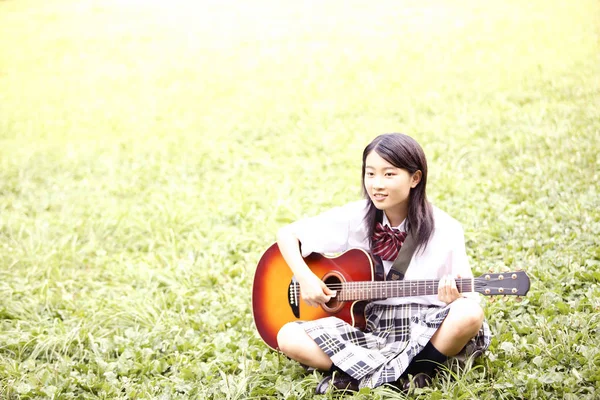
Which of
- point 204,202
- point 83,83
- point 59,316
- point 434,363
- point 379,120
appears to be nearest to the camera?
point 434,363

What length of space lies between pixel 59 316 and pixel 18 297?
0.45 m

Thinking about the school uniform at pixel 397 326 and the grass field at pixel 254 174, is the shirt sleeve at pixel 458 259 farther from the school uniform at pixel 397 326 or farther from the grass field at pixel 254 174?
the grass field at pixel 254 174

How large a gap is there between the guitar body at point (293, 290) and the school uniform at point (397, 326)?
0.08 metres

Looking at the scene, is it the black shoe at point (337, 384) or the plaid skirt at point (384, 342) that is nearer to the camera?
the plaid skirt at point (384, 342)

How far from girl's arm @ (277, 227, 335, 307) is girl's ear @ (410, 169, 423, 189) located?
66 cm

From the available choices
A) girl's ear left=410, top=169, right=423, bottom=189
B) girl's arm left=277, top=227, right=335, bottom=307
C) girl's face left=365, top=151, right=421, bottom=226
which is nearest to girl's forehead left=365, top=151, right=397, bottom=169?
girl's face left=365, top=151, right=421, bottom=226

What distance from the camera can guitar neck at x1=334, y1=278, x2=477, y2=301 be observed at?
2578mm

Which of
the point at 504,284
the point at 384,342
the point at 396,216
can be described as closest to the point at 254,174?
the point at 396,216

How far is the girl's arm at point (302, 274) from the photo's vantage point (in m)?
2.89

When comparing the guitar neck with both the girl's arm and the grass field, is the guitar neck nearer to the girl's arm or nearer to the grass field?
the girl's arm

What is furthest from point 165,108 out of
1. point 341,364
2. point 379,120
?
point 341,364

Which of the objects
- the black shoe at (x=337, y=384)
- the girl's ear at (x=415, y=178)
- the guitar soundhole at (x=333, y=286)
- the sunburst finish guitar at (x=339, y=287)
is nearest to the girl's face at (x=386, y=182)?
the girl's ear at (x=415, y=178)

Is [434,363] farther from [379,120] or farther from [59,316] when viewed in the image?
[379,120]

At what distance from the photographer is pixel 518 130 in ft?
20.2
